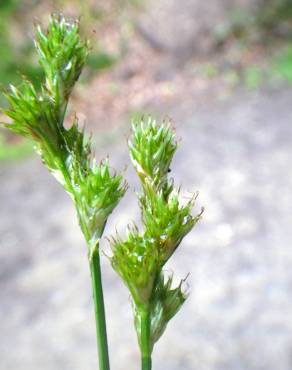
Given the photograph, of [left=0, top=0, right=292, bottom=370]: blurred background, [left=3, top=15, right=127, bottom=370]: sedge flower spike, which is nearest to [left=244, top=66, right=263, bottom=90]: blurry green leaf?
[left=0, top=0, right=292, bottom=370]: blurred background

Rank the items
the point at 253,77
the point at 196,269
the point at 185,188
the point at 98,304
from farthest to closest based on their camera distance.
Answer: the point at 253,77 → the point at 185,188 → the point at 196,269 → the point at 98,304

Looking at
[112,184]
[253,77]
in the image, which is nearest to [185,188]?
[253,77]

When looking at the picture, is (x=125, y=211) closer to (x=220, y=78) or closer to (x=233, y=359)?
(x=233, y=359)

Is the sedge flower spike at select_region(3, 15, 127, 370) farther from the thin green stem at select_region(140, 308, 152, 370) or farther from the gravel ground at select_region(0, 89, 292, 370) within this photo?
the gravel ground at select_region(0, 89, 292, 370)

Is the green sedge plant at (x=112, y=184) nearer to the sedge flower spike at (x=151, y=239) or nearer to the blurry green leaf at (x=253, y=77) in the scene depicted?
the sedge flower spike at (x=151, y=239)

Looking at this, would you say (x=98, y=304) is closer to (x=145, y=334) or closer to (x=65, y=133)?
(x=145, y=334)

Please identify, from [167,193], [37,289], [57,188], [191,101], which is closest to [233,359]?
[37,289]
